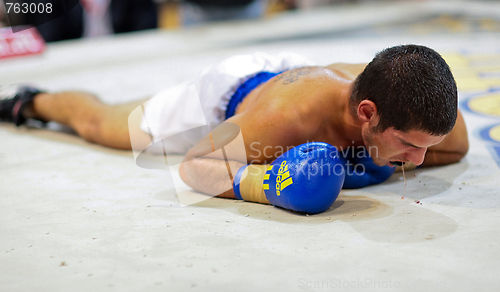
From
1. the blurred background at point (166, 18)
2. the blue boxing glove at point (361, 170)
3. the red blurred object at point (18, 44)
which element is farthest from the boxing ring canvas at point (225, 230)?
the blurred background at point (166, 18)

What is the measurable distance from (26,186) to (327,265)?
4.16 feet

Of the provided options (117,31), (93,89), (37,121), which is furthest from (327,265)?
(117,31)

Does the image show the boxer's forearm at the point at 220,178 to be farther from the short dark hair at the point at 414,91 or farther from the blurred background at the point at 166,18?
the blurred background at the point at 166,18

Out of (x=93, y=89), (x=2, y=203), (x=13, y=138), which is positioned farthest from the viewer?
(x=93, y=89)

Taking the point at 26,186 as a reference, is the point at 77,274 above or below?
above

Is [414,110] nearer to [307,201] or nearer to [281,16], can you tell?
[307,201]

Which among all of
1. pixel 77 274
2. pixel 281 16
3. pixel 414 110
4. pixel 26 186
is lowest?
pixel 281 16

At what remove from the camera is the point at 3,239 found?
1660 millimetres

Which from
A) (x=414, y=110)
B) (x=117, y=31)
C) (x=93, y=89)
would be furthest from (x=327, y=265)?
(x=117, y=31)

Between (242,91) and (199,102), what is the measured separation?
8.7 inches

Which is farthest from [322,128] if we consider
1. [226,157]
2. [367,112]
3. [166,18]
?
[166,18]

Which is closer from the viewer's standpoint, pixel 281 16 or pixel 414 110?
pixel 414 110

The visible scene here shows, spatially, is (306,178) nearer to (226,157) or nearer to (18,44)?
(226,157)

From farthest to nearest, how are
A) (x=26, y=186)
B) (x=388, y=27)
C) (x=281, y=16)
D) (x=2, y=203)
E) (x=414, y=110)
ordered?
(x=281, y=16)
(x=388, y=27)
(x=26, y=186)
(x=2, y=203)
(x=414, y=110)
